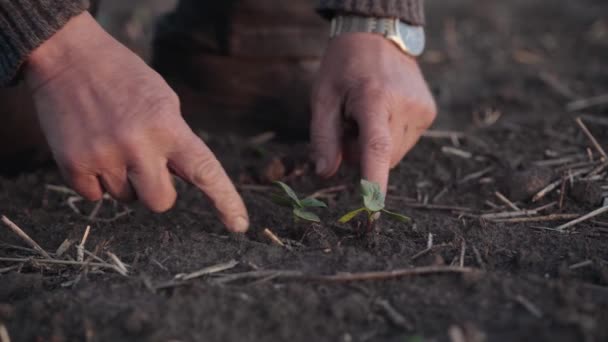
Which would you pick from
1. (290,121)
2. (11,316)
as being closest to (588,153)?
(290,121)

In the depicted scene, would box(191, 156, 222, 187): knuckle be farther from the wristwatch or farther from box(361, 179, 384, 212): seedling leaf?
the wristwatch

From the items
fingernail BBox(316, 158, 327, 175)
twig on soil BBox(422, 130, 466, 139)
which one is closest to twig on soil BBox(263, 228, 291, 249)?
fingernail BBox(316, 158, 327, 175)

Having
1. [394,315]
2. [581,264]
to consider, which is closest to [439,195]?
[581,264]

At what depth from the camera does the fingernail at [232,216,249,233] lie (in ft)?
6.06

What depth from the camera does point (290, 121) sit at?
3.05m

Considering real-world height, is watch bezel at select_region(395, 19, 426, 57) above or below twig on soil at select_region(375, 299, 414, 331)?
above

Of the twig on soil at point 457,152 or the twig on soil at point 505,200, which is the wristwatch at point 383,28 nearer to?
the twig on soil at point 457,152

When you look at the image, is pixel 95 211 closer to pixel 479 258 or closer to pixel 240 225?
pixel 240 225

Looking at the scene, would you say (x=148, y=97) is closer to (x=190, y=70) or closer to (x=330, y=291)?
(x=330, y=291)

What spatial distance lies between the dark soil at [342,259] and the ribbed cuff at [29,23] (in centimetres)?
58

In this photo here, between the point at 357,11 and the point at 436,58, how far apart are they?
79.2 inches

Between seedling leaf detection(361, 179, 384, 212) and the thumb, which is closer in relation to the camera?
seedling leaf detection(361, 179, 384, 212)

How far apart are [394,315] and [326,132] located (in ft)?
2.91

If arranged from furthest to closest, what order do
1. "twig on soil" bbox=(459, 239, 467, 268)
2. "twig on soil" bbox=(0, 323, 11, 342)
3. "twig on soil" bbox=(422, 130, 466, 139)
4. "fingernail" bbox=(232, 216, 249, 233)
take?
1. "twig on soil" bbox=(422, 130, 466, 139)
2. "fingernail" bbox=(232, 216, 249, 233)
3. "twig on soil" bbox=(459, 239, 467, 268)
4. "twig on soil" bbox=(0, 323, 11, 342)
